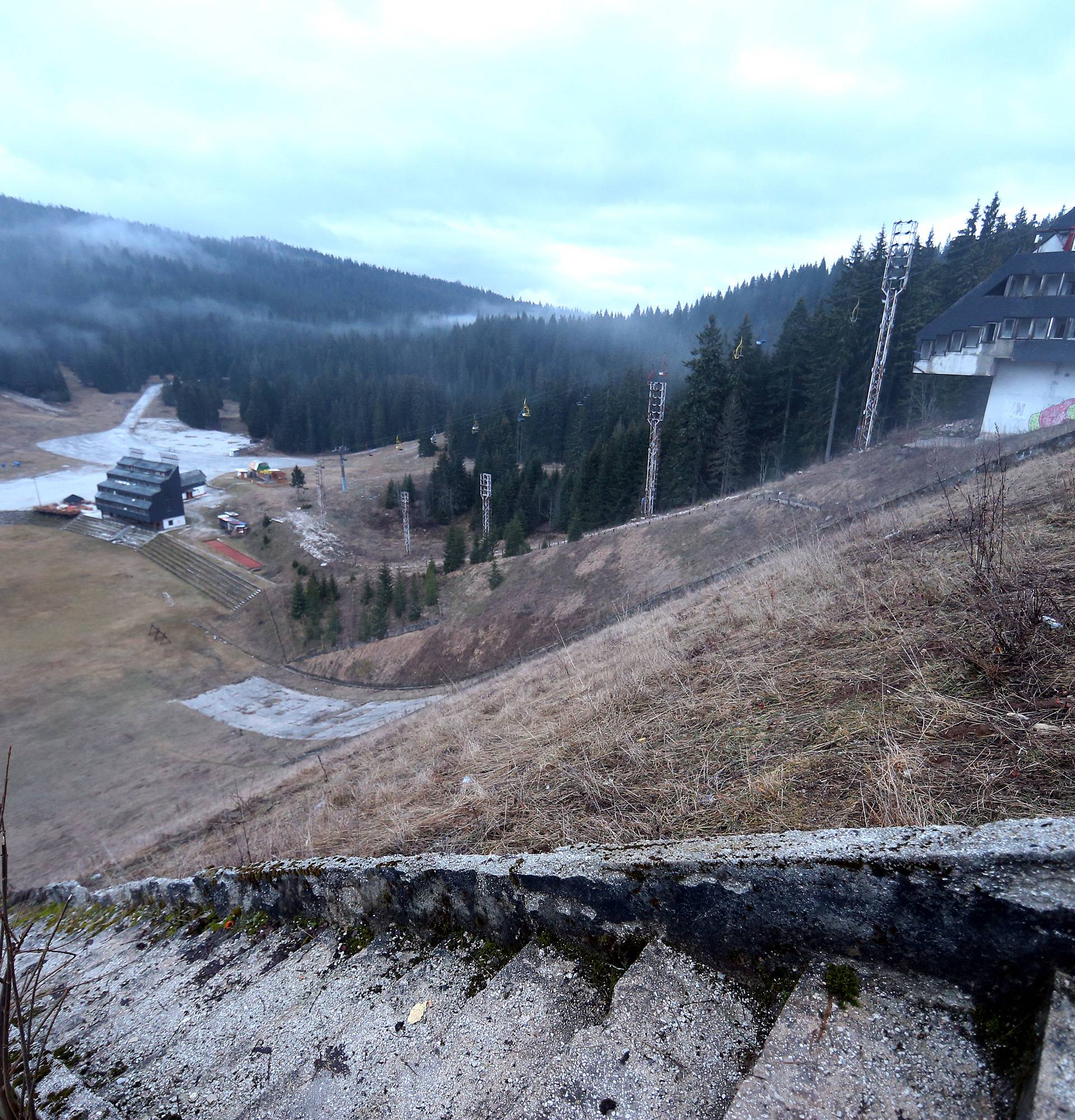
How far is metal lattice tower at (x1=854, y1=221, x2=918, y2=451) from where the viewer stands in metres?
28.5

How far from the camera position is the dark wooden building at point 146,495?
52781 millimetres

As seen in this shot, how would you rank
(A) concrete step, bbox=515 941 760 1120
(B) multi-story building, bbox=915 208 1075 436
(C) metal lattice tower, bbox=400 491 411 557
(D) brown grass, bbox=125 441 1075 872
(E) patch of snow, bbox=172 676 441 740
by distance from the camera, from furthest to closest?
1. (C) metal lattice tower, bbox=400 491 411 557
2. (B) multi-story building, bbox=915 208 1075 436
3. (E) patch of snow, bbox=172 676 441 740
4. (D) brown grass, bbox=125 441 1075 872
5. (A) concrete step, bbox=515 941 760 1120

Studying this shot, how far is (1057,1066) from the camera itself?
1.31 metres

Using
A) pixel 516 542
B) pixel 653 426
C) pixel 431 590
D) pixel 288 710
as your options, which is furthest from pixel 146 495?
pixel 653 426

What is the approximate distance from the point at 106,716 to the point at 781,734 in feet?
101

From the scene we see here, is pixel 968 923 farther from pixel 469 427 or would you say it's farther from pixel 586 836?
pixel 469 427

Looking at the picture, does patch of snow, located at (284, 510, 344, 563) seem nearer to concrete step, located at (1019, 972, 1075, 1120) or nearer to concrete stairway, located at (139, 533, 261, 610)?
concrete stairway, located at (139, 533, 261, 610)

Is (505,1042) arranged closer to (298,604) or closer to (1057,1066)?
(1057,1066)

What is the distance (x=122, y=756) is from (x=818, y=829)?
2684cm

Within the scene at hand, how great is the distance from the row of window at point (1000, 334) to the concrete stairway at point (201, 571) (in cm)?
4438

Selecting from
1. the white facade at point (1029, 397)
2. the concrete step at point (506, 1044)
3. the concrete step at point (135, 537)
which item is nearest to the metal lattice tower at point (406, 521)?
the concrete step at point (135, 537)

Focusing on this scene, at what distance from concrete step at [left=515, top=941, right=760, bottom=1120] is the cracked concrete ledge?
16 cm

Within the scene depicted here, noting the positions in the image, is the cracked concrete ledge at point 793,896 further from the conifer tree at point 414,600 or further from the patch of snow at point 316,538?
the patch of snow at point 316,538

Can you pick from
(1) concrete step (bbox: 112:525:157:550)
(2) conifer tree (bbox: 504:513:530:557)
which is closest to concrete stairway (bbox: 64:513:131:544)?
(1) concrete step (bbox: 112:525:157:550)
